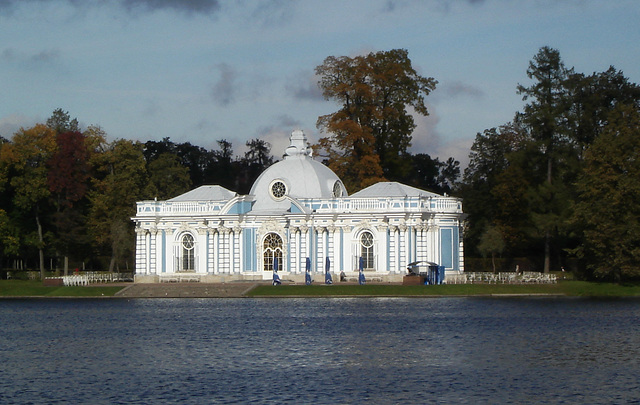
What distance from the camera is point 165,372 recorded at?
33062 millimetres

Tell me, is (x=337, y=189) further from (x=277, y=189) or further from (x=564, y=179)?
A: (x=564, y=179)

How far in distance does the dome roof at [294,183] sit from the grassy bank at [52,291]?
11210mm

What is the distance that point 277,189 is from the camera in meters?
72.3

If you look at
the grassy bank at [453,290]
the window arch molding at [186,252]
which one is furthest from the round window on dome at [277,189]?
the grassy bank at [453,290]

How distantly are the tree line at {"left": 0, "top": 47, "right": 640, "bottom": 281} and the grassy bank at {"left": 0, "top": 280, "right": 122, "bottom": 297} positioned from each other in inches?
330

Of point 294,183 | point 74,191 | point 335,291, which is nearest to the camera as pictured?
point 335,291

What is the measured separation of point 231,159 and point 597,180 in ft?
239

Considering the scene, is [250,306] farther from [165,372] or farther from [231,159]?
[231,159]

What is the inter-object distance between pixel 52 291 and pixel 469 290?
25.6m

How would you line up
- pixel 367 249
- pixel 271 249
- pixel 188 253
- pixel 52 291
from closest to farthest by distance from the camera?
1. pixel 52 291
2. pixel 367 249
3. pixel 271 249
4. pixel 188 253

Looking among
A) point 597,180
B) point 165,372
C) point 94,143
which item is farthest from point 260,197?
point 165,372

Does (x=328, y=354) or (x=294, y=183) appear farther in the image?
(x=294, y=183)

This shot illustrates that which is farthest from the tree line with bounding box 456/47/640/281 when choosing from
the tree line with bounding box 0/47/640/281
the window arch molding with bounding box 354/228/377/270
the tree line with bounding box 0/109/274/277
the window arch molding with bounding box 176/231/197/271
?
the tree line with bounding box 0/109/274/277

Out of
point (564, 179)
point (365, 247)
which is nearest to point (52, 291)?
point (365, 247)
